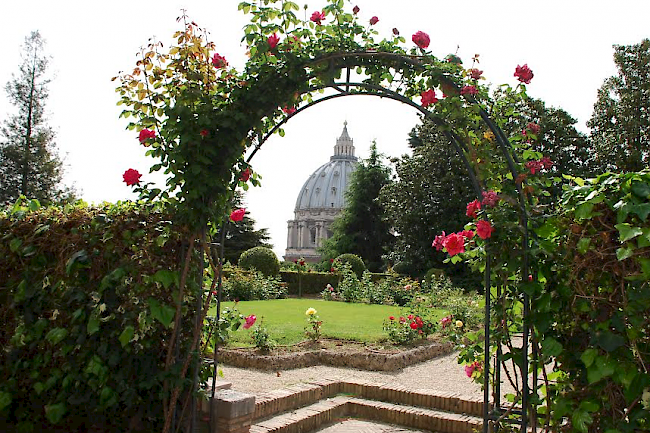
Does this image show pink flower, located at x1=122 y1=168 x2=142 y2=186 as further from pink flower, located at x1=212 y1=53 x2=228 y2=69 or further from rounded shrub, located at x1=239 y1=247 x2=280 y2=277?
rounded shrub, located at x1=239 y1=247 x2=280 y2=277

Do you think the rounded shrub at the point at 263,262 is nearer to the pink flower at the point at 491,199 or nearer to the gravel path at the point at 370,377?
the gravel path at the point at 370,377

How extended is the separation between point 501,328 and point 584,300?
659 millimetres

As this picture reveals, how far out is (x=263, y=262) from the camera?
19.9 metres

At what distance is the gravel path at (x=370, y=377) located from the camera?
6073mm

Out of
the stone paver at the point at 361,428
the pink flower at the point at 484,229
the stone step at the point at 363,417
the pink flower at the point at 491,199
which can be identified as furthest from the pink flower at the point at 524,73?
the stone paver at the point at 361,428

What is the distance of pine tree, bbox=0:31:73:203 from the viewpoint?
25.1 metres

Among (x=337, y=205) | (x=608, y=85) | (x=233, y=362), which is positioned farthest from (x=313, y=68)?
(x=337, y=205)

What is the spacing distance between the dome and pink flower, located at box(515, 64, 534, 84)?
80450mm

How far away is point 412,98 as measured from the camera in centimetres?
371

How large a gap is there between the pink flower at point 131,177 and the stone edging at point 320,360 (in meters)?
4.00

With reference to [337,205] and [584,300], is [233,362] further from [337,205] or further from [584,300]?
[337,205]

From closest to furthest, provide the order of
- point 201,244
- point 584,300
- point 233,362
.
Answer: point 584,300 < point 201,244 < point 233,362

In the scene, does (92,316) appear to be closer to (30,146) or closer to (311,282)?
(311,282)

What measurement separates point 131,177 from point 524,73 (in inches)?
104
